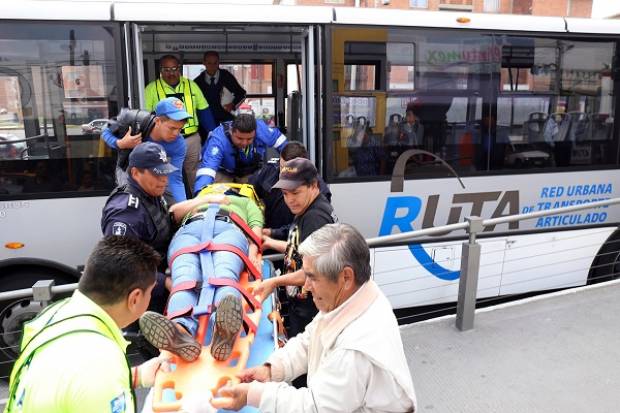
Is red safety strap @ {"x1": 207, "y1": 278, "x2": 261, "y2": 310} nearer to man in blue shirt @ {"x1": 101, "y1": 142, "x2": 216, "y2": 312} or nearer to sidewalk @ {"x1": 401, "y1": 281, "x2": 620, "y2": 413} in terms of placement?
man in blue shirt @ {"x1": 101, "y1": 142, "x2": 216, "y2": 312}

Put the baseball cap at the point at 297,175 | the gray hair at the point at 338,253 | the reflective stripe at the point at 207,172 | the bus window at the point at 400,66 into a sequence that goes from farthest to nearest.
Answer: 1. the bus window at the point at 400,66
2. the reflective stripe at the point at 207,172
3. the baseball cap at the point at 297,175
4. the gray hair at the point at 338,253

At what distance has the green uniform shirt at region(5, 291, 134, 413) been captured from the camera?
1.23m

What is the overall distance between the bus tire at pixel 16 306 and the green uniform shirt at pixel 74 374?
10.1 ft

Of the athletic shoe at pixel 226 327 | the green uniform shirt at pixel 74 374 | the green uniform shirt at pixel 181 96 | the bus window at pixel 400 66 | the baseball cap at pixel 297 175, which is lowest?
the athletic shoe at pixel 226 327

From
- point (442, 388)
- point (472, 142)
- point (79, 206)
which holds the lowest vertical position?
point (442, 388)

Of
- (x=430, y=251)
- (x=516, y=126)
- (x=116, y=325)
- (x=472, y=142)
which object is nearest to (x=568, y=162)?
(x=516, y=126)

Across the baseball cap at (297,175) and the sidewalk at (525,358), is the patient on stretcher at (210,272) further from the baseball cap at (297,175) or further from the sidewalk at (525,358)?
the sidewalk at (525,358)

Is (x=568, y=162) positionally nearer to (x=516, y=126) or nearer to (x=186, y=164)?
(x=516, y=126)

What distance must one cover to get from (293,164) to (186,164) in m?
2.63

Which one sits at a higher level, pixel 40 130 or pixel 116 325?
pixel 40 130

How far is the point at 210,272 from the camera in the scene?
2.98 m

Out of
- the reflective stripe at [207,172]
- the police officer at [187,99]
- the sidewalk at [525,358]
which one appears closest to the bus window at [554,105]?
the sidewalk at [525,358]

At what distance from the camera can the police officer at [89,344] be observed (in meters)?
1.23

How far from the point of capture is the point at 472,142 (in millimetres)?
5090
